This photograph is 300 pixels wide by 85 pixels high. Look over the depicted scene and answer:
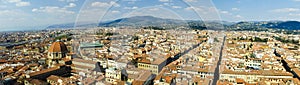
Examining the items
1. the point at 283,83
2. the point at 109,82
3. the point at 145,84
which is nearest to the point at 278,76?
the point at 283,83

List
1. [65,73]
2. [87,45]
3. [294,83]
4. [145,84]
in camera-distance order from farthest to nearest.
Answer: [87,45] → [65,73] → [294,83] → [145,84]

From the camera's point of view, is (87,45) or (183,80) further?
(87,45)

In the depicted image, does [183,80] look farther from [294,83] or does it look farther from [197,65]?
[294,83]

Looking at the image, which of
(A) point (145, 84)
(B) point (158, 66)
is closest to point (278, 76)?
(B) point (158, 66)

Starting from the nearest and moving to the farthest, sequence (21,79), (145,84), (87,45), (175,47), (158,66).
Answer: (145,84), (21,79), (158,66), (87,45), (175,47)

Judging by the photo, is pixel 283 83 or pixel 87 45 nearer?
pixel 283 83

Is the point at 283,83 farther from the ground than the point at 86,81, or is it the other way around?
the point at 86,81

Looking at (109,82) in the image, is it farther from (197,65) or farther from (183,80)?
(197,65)

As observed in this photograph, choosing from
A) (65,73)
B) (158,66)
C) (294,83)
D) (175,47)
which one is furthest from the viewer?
(175,47)

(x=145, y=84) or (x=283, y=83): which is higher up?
(x=145, y=84)
